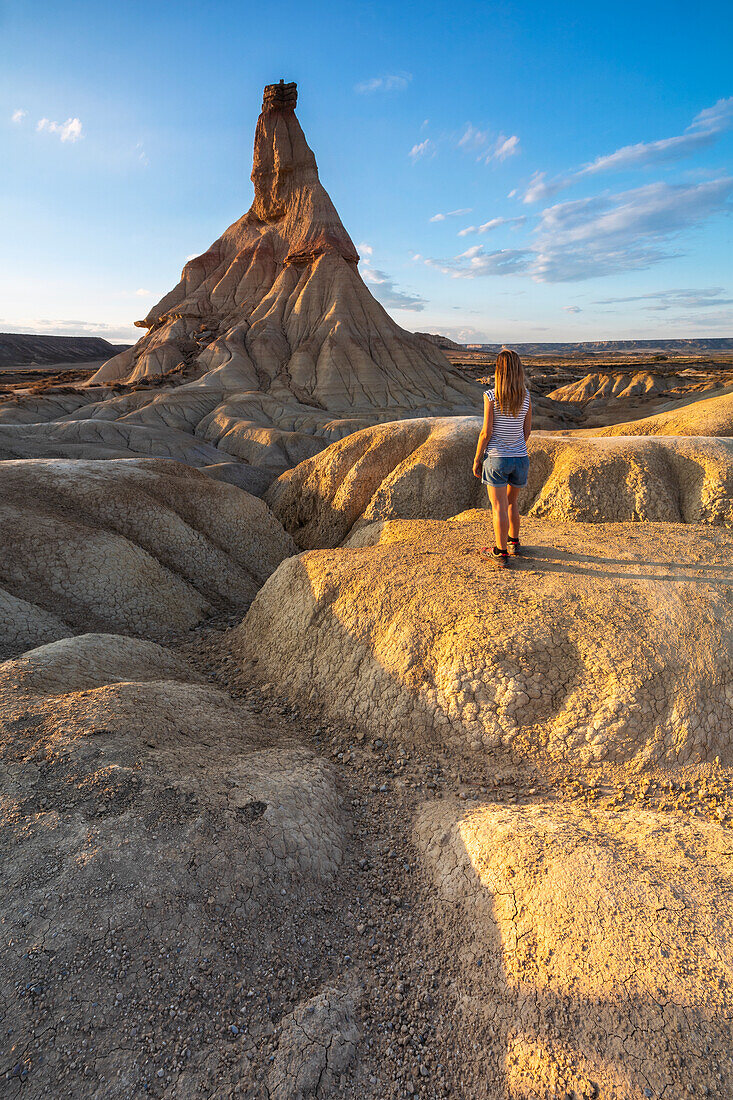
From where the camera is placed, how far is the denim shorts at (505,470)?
17.6ft

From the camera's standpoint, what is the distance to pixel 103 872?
3.27 metres

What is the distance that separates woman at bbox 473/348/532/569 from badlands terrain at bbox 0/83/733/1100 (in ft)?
3.89

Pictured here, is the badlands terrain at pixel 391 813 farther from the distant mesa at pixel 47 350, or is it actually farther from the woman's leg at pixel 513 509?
the distant mesa at pixel 47 350

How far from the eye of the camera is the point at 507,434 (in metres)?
5.34

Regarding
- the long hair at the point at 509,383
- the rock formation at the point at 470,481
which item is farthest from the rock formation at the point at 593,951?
the rock formation at the point at 470,481

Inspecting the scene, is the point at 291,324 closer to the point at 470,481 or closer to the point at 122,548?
the point at 470,481

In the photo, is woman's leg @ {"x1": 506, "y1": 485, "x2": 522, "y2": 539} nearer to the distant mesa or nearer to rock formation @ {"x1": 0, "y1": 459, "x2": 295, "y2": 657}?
rock formation @ {"x1": 0, "y1": 459, "x2": 295, "y2": 657}

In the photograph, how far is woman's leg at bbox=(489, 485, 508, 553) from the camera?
5529mm

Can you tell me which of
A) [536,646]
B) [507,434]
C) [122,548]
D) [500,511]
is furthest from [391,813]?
[122,548]

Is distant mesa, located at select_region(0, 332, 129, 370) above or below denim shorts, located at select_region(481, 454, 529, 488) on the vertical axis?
above

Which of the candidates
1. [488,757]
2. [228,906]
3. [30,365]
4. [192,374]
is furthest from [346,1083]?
[30,365]

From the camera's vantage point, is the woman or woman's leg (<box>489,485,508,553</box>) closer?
the woman

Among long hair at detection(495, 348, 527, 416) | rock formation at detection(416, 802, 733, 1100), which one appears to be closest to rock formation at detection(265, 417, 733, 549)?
long hair at detection(495, 348, 527, 416)

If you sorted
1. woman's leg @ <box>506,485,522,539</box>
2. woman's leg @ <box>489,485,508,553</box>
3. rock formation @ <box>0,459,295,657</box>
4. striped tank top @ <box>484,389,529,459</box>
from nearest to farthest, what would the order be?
striped tank top @ <box>484,389,529,459</box> → woman's leg @ <box>489,485,508,553</box> → woman's leg @ <box>506,485,522,539</box> → rock formation @ <box>0,459,295,657</box>
